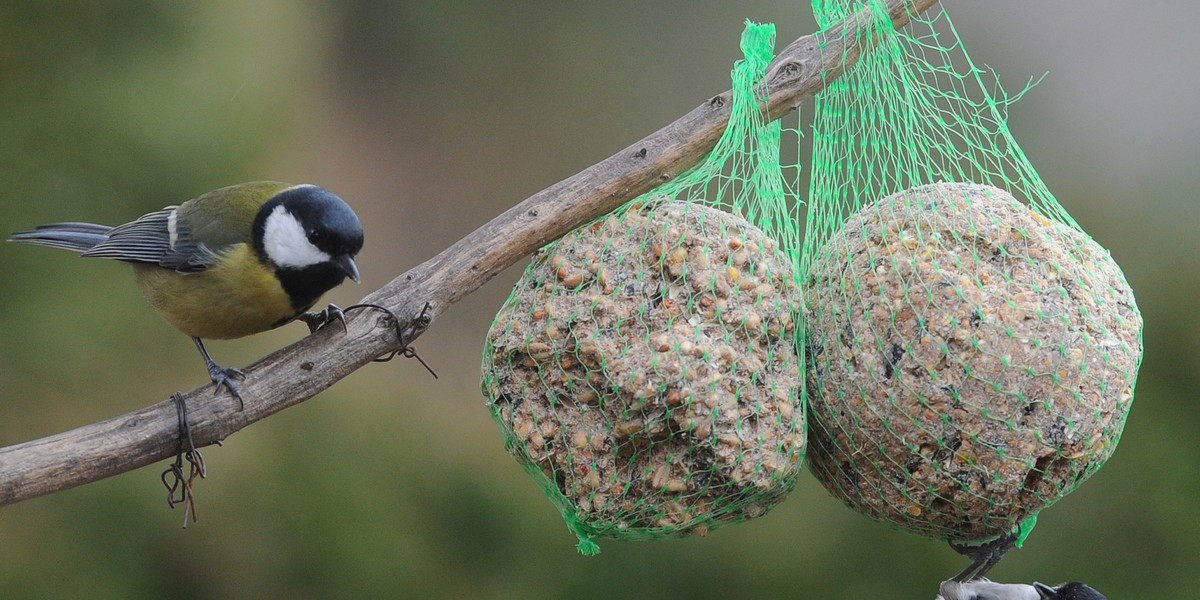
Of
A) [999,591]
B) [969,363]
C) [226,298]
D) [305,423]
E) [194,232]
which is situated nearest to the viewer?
[969,363]

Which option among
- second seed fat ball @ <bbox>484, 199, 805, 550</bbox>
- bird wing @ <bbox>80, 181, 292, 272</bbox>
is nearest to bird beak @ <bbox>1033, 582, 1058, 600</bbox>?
second seed fat ball @ <bbox>484, 199, 805, 550</bbox>

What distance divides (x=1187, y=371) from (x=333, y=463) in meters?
3.08

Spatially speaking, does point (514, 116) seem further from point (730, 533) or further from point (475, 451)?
point (730, 533)

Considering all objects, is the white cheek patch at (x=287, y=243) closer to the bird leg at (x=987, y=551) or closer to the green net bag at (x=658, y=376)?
the green net bag at (x=658, y=376)

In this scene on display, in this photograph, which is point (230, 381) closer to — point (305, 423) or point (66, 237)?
point (66, 237)

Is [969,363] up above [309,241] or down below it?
below

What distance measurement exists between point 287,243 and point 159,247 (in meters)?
0.42

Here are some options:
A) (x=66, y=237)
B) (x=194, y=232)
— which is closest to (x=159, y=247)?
(x=194, y=232)

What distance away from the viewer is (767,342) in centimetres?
165

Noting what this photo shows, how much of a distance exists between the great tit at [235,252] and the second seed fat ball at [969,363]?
1.07 metres

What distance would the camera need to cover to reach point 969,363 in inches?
60.7

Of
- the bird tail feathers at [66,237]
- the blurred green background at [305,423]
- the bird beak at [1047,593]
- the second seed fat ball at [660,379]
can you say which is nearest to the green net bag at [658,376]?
the second seed fat ball at [660,379]

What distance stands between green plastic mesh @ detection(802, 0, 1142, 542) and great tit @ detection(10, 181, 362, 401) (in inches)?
41.0

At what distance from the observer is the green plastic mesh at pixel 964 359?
155cm
